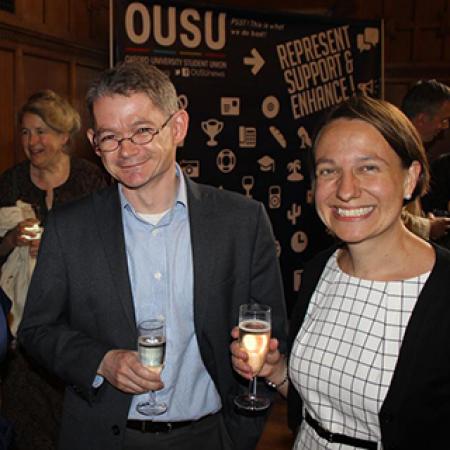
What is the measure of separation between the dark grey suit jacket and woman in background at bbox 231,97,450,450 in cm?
26

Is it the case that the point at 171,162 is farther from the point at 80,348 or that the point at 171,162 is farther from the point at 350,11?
the point at 350,11

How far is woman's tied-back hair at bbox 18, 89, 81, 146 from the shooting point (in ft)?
10.9

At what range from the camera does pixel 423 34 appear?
6566mm

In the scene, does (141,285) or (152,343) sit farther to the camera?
(141,285)

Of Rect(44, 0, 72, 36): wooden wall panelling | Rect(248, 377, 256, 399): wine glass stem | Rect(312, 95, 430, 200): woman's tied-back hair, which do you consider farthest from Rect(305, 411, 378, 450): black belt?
Rect(44, 0, 72, 36): wooden wall panelling

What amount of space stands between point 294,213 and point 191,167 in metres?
1.07

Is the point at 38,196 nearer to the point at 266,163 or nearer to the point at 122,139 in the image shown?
the point at 122,139

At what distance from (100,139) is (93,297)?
1.71 feet

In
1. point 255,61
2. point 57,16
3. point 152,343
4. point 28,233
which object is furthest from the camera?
point 57,16

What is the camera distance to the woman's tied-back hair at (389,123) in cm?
166

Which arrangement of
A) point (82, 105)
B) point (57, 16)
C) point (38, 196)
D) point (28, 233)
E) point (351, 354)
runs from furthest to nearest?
point (82, 105)
point (57, 16)
point (38, 196)
point (28, 233)
point (351, 354)

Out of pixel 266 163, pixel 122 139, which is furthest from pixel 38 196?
pixel 266 163

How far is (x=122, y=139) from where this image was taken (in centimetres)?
191

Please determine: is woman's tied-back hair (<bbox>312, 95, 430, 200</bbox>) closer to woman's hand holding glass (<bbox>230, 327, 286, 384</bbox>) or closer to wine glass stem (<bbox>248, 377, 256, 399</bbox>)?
woman's hand holding glass (<bbox>230, 327, 286, 384</bbox>)
